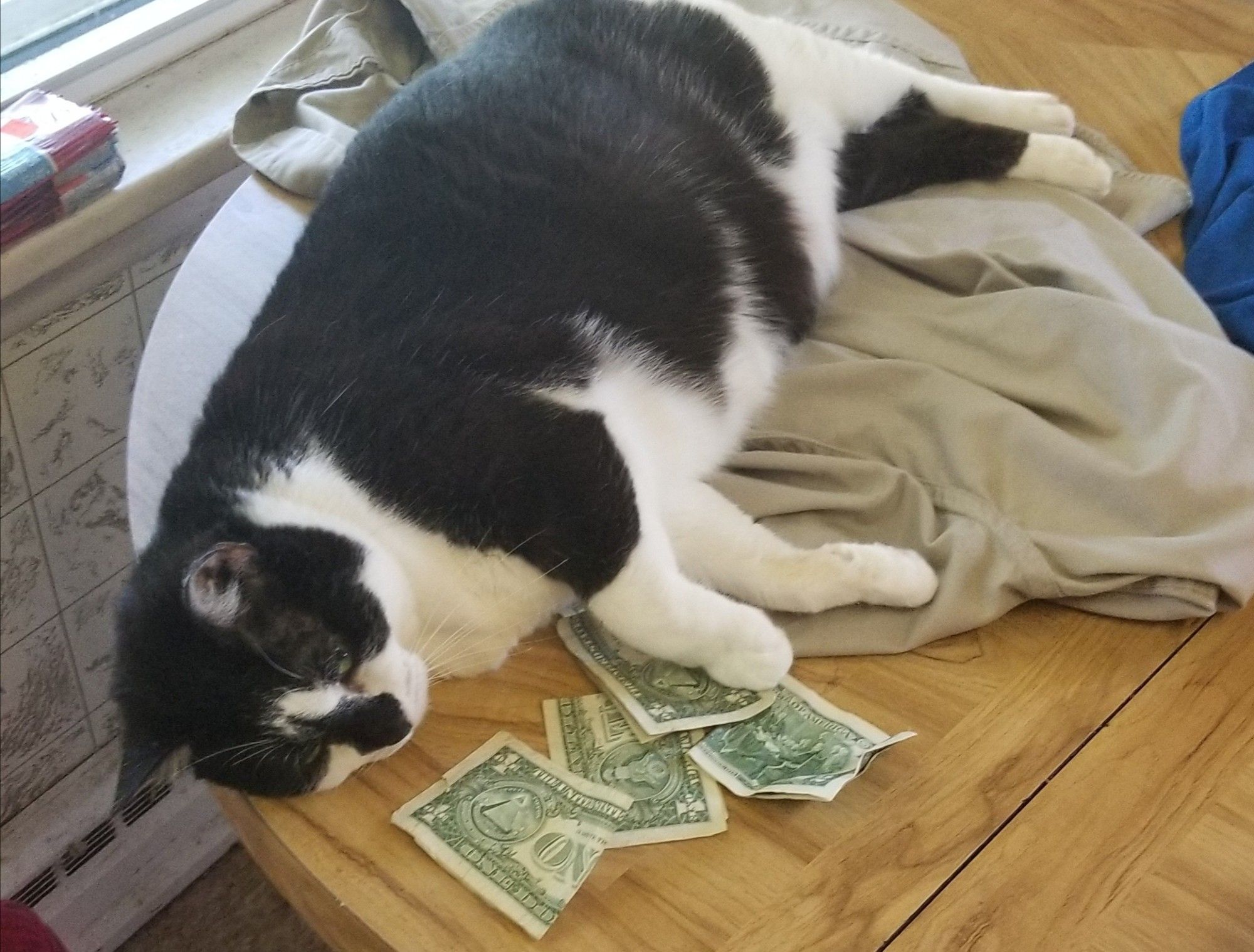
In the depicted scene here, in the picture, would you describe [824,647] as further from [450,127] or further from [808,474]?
[450,127]

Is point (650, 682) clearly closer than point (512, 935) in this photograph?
No

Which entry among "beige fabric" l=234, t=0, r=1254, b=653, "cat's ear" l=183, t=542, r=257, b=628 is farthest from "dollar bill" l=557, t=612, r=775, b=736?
"cat's ear" l=183, t=542, r=257, b=628

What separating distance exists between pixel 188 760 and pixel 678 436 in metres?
0.64

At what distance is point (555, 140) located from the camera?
52.1 inches

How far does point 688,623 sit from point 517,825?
258 mm

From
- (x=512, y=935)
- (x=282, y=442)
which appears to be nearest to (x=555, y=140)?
(x=282, y=442)

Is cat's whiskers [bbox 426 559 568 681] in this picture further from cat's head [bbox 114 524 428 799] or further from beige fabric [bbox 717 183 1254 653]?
beige fabric [bbox 717 183 1254 653]

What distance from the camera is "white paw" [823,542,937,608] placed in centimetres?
116

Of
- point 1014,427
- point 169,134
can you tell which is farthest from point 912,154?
point 169,134

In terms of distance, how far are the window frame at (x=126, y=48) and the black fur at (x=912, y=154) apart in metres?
1.07

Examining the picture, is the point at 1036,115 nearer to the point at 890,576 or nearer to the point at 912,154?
the point at 912,154

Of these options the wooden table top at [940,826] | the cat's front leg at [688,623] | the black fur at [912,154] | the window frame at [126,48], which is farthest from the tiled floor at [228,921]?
the black fur at [912,154]

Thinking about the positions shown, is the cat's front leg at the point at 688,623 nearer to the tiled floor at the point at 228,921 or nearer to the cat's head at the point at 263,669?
the cat's head at the point at 263,669

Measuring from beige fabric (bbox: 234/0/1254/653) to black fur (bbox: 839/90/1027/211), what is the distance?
0.03m
